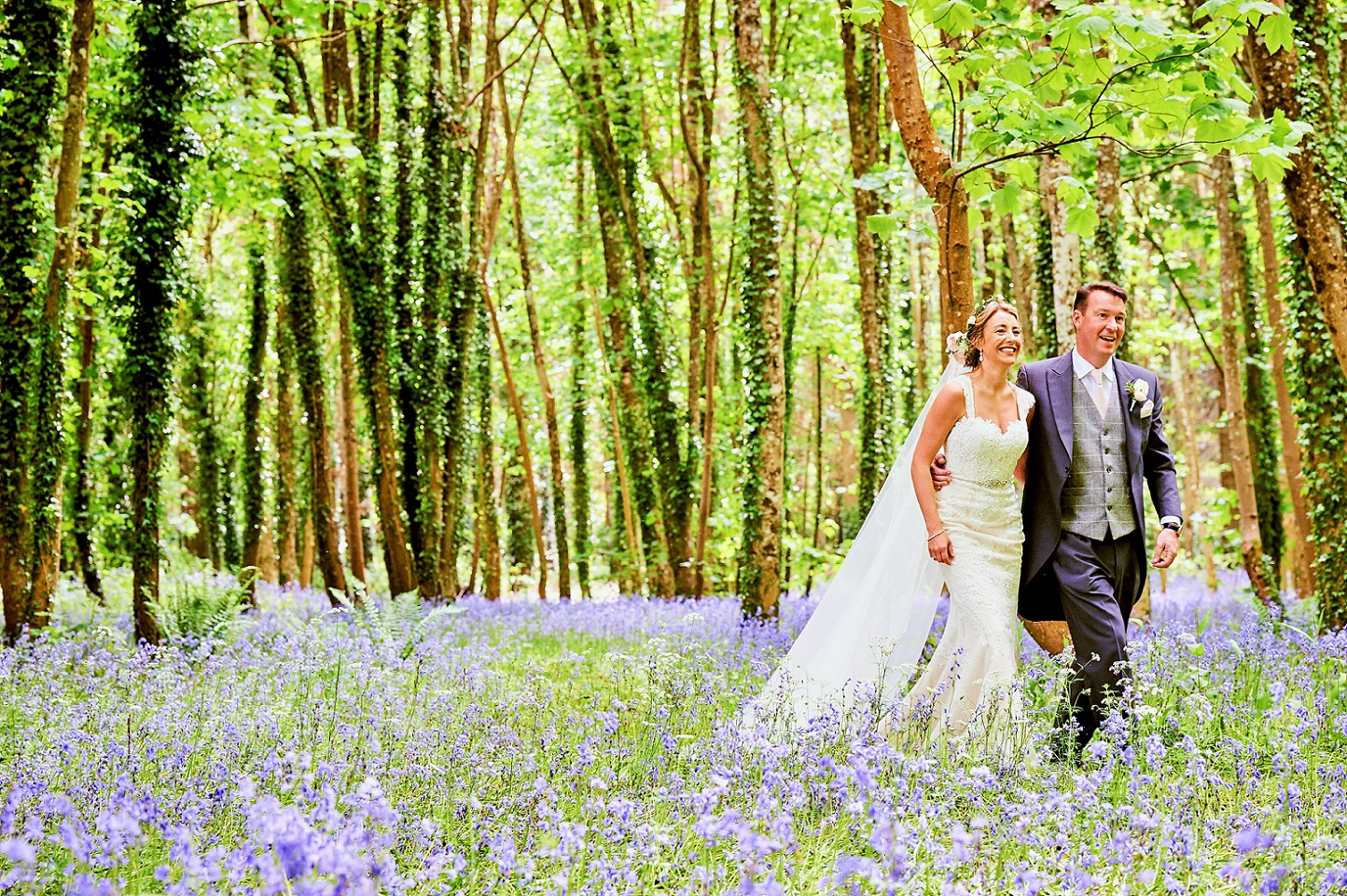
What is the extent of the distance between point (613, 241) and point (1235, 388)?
8861 millimetres

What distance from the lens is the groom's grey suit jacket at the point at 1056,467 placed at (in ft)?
17.7

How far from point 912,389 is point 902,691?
56.6ft

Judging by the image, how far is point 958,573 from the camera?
5590 millimetres

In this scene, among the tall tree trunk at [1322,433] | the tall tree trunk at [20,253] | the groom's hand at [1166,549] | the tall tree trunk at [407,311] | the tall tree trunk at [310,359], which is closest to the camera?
the groom's hand at [1166,549]

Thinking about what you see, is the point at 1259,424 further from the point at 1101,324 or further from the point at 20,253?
the point at 20,253

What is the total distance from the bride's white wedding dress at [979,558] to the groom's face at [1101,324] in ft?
1.37

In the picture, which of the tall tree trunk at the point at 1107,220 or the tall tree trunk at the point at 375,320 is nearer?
the tall tree trunk at the point at 1107,220

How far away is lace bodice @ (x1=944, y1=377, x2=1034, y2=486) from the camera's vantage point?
18.1ft

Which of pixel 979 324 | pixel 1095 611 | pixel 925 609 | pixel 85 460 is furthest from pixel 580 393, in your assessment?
pixel 1095 611

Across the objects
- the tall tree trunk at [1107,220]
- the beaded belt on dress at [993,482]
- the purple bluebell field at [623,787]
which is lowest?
the purple bluebell field at [623,787]

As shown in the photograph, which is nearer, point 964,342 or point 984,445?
point 984,445

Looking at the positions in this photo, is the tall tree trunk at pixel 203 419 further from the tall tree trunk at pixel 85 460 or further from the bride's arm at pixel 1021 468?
the bride's arm at pixel 1021 468

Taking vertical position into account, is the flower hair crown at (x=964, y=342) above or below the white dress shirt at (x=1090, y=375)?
above

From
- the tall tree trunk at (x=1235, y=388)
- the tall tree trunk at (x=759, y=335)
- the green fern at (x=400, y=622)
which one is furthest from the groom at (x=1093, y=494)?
the tall tree trunk at (x=1235, y=388)
